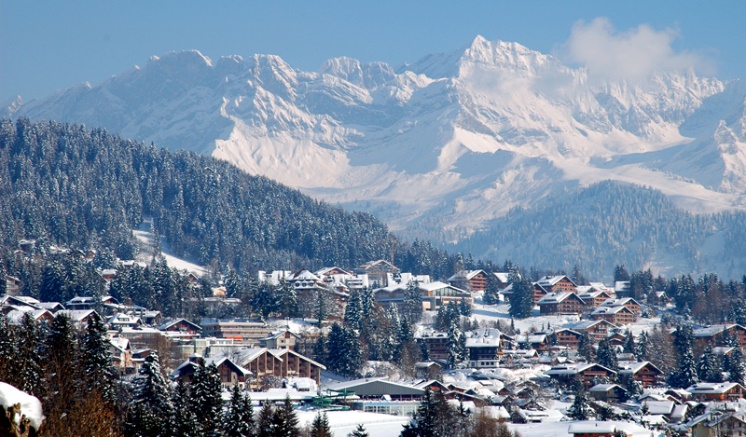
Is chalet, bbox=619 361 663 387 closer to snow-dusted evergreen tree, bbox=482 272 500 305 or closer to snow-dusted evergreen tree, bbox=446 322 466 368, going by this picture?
snow-dusted evergreen tree, bbox=446 322 466 368

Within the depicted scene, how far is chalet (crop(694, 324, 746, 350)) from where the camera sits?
158 m

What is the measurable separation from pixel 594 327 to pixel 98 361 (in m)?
106

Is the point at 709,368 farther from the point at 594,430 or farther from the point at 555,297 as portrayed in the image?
the point at 594,430

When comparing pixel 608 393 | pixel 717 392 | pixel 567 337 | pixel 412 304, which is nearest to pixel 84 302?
pixel 412 304

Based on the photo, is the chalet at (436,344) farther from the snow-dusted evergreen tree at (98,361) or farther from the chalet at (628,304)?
the snow-dusted evergreen tree at (98,361)

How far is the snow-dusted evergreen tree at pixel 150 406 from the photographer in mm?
59438

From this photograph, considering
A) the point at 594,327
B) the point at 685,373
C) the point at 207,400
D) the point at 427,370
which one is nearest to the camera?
the point at 207,400

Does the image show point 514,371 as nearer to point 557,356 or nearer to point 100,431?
point 557,356

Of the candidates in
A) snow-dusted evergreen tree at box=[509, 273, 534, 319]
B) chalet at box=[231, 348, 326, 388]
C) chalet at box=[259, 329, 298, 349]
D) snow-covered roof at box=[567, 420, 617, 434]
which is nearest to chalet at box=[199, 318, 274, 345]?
chalet at box=[259, 329, 298, 349]

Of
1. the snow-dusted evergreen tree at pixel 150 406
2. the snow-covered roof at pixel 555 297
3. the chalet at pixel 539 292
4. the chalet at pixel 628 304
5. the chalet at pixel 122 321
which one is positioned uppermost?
the chalet at pixel 539 292

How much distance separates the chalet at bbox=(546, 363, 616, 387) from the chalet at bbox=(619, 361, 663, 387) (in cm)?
175

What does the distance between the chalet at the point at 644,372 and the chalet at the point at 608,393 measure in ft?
17.1

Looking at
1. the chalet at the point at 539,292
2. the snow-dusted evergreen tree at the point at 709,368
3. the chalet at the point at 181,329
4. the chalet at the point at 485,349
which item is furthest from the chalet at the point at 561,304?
the chalet at the point at 181,329

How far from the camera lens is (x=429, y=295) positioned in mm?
183875
